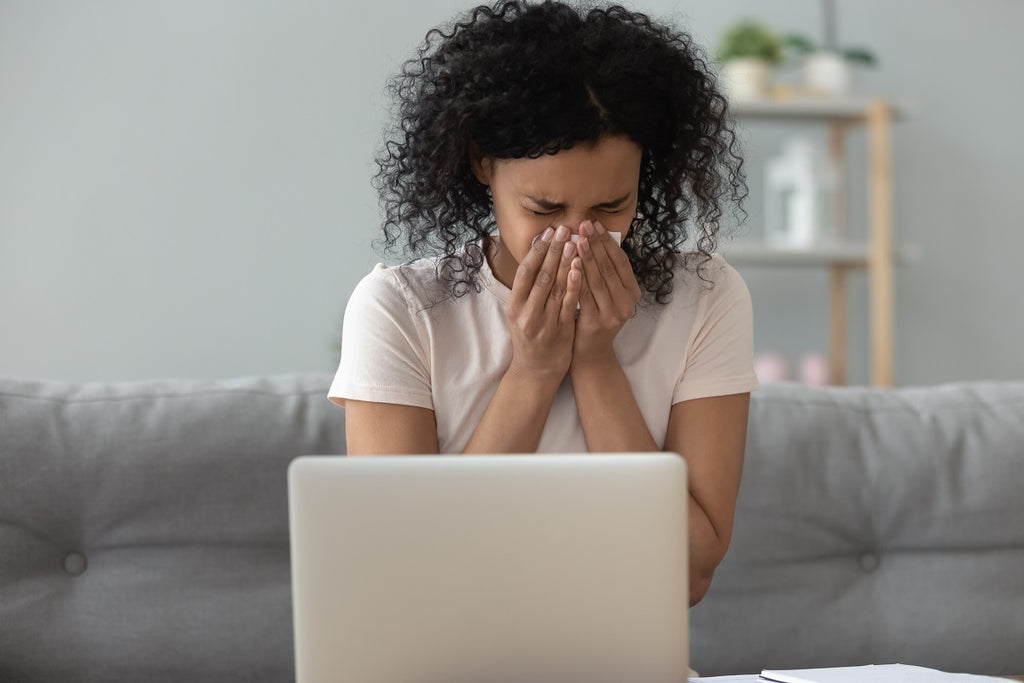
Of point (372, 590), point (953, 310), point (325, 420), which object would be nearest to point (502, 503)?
point (372, 590)

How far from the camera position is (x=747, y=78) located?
263 cm

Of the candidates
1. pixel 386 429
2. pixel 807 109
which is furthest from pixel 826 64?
pixel 386 429

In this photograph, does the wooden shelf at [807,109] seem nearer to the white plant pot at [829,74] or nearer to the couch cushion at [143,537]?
the white plant pot at [829,74]

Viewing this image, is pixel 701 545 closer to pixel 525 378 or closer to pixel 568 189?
pixel 525 378

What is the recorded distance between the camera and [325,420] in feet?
4.66

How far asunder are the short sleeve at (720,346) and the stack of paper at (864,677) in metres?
0.35

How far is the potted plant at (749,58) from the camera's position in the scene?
2.65 metres

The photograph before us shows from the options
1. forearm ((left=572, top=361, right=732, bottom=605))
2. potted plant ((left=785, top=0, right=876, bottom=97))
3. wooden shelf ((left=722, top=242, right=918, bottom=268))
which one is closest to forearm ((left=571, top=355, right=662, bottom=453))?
forearm ((left=572, top=361, right=732, bottom=605))

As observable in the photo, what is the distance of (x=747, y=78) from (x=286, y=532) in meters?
1.76

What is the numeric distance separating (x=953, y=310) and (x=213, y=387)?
2291mm

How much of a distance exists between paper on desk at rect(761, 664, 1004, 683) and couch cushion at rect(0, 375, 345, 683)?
2.43 ft

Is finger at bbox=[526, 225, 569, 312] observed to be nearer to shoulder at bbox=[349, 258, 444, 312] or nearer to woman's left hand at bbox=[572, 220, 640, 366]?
woman's left hand at bbox=[572, 220, 640, 366]

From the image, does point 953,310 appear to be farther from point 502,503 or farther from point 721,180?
point 502,503

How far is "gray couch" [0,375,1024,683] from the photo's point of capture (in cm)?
132
